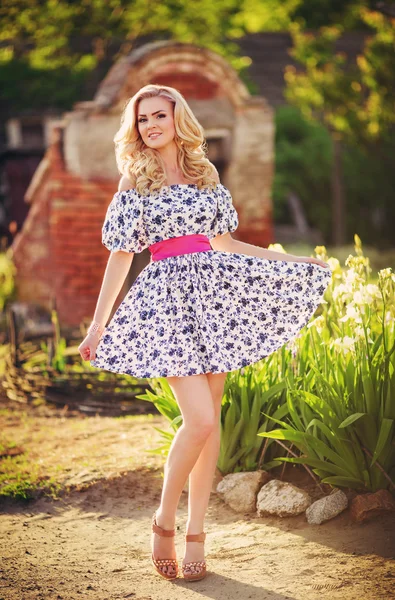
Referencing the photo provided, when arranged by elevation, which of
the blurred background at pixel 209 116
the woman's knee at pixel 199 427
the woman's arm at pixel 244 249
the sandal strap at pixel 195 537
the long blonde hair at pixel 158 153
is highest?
the blurred background at pixel 209 116

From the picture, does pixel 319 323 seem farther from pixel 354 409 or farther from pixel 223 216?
pixel 223 216

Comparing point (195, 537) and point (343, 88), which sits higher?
point (343, 88)

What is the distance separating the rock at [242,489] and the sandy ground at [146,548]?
59 millimetres

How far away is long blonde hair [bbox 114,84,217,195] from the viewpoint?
11.2 feet

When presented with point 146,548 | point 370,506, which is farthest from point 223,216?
point 146,548

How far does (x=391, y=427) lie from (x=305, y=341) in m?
0.74

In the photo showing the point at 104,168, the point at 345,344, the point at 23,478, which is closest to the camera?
the point at 345,344

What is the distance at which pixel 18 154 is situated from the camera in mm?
12102

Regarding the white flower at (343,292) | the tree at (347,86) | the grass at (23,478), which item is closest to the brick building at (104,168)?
the tree at (347,86)

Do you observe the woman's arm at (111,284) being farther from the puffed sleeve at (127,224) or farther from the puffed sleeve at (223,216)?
the puffed sleeve at (223,216)

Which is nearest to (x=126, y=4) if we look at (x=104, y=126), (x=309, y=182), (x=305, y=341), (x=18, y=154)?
(x=18, y=154)

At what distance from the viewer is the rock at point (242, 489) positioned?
395 cm

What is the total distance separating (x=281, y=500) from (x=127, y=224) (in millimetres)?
1465

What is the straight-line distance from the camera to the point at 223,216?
354 centimetres
